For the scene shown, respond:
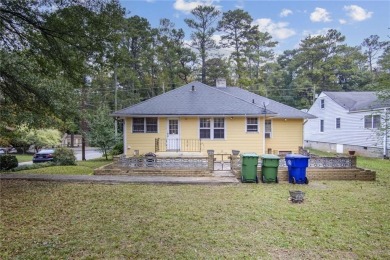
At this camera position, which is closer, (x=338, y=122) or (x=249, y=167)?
(x=249, y=167)

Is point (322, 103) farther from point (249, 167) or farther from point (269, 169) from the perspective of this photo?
point (249, 167)

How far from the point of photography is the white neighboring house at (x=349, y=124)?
18250 millimetres

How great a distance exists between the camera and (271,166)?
32.6ft

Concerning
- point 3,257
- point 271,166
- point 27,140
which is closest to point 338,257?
point 3,257

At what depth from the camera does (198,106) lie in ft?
52.4

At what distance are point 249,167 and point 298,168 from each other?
1.78 meters

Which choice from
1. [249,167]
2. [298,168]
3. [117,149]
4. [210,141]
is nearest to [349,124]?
[210,141]

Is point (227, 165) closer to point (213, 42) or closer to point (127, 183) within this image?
point (127, 183)

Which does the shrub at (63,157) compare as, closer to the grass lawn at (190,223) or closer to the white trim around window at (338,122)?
the grass lawn at (190,223)

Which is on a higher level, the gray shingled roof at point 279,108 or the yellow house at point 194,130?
the gray shingled roof at point 279,108

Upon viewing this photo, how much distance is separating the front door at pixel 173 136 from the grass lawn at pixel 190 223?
6.85m

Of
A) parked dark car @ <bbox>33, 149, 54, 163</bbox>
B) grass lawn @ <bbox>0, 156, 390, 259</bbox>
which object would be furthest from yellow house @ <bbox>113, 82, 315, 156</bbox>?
parked dark car @ <bbox>33, 149, 54, 163</bbox>

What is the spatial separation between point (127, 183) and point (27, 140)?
23.6 metres

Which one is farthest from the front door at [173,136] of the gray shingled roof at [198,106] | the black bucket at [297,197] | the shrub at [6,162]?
the black bucket at [297,197]
